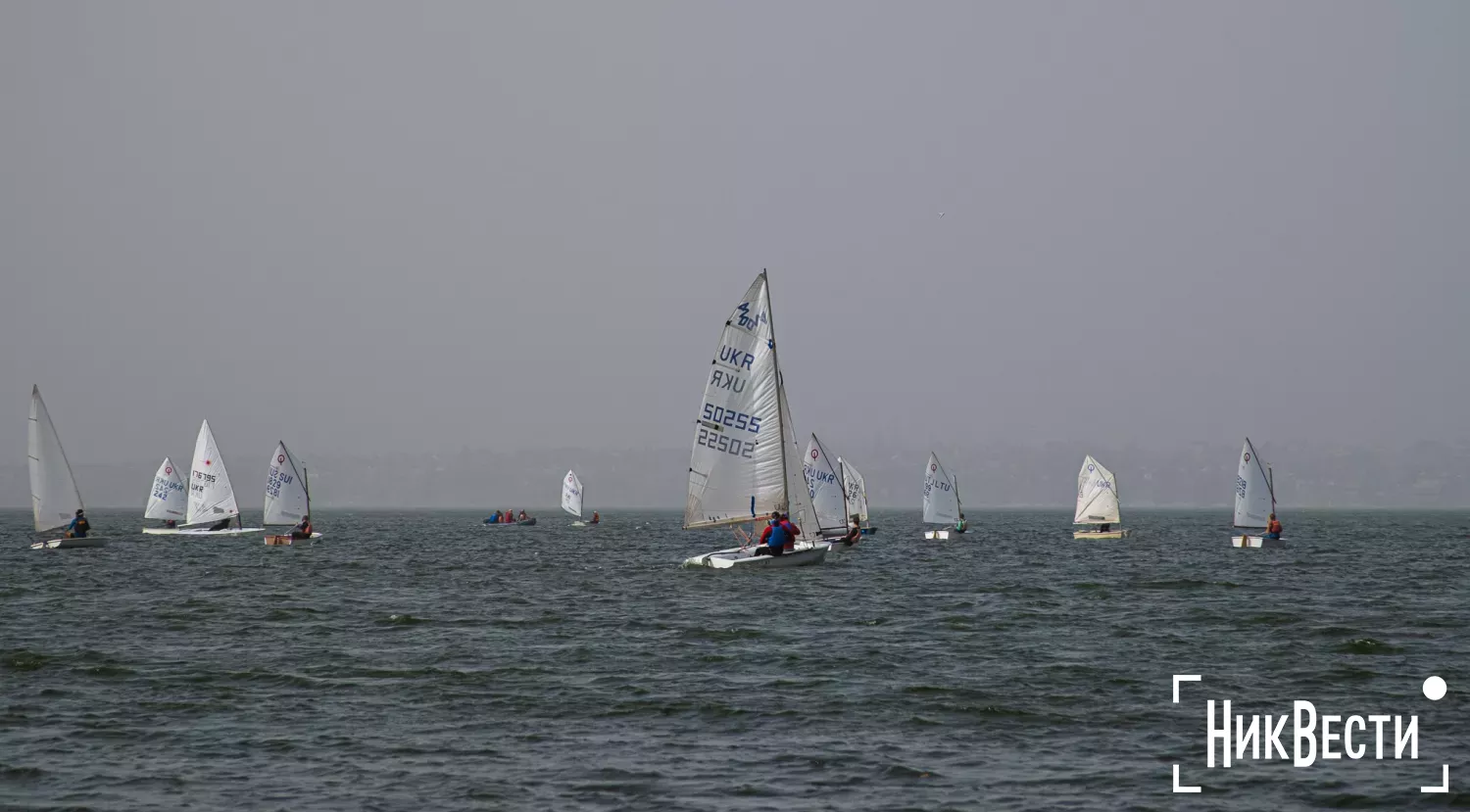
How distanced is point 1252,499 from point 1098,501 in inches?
647

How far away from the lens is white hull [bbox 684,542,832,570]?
47688mm

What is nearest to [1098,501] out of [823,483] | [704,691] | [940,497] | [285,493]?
[940,497]

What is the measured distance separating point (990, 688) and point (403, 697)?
33.5ft

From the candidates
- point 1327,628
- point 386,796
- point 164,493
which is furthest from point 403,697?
point 164,493

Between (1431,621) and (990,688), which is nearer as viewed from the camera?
(990,688)

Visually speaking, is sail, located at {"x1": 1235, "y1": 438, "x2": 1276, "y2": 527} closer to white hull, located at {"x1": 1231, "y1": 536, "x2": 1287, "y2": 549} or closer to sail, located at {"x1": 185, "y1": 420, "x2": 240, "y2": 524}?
white hull, located at {"x1": 1231, "y1": 536, "x2": 1287, "y2": 549}

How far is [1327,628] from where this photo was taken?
33938 mm

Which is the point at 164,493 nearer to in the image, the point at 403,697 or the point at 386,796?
the point at 403,697

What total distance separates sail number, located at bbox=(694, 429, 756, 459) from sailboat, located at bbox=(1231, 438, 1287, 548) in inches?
1633

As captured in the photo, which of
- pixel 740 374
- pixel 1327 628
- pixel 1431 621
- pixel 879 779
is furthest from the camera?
pixel 740 374

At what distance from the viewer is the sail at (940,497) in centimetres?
10312

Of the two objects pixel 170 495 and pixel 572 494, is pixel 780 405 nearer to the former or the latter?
pixel 170 495

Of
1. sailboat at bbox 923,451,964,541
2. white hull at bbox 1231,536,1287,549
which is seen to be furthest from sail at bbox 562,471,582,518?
white hull at bbox 1231,536,1287,549

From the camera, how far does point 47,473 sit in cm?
7081
